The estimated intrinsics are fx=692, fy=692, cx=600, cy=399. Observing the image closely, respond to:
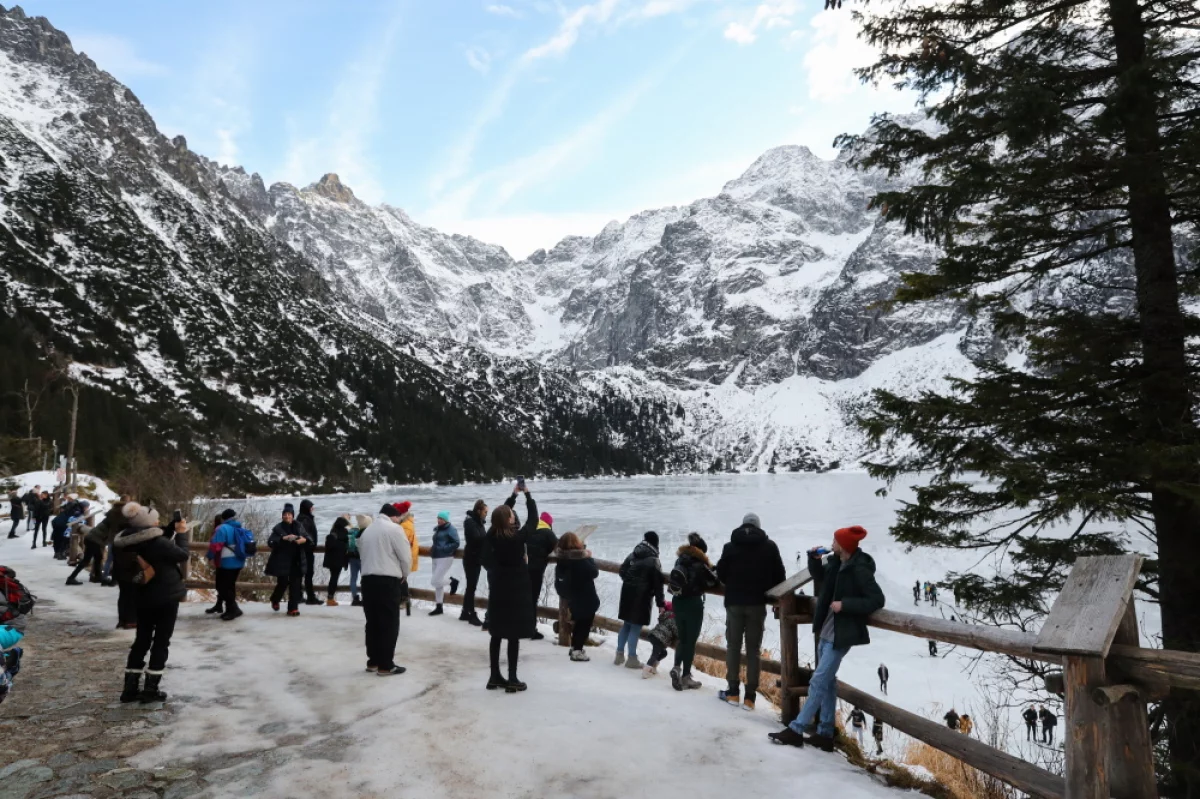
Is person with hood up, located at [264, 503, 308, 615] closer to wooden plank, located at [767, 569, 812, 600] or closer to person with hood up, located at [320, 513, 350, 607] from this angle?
person with hood up, located at [320, 513, 350, 607]

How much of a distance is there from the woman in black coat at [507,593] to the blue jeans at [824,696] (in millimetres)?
2911

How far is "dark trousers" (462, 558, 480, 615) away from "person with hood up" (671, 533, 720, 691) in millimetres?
4514

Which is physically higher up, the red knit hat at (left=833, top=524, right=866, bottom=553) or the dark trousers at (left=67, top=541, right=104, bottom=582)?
the red knit hat at (left=833, top=524, right=866, bottom=553)

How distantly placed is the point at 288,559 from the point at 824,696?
9882mm

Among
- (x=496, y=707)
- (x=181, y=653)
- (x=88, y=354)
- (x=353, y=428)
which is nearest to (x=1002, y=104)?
(x=496, y=707)

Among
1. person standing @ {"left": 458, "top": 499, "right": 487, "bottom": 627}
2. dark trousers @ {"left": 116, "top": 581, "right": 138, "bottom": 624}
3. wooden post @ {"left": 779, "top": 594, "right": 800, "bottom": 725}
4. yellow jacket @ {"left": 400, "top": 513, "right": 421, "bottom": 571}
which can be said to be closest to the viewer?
wooden post @ {"left": 779, "top": 594, "right": 800, "bottom": 725}

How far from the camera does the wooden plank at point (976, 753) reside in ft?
13.4

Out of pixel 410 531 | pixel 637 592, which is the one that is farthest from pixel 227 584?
pixel 637 592

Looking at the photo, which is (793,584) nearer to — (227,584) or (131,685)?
(131,685)

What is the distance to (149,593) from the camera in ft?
22.6

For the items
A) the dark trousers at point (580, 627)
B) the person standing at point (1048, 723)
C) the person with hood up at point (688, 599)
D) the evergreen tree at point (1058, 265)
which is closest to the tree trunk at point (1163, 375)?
the evergreen tree at point (1058, 265)

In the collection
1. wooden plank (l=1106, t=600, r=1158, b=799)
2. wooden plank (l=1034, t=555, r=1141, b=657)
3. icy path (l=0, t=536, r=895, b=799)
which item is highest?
wooden plank (l=1034, t=555, r=1141, b=657)

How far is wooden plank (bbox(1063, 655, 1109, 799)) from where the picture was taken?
3408 mm

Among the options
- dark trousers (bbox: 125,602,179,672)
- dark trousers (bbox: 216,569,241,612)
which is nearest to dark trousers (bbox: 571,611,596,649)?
dark trousers (bbox: 125,602,179,672)
